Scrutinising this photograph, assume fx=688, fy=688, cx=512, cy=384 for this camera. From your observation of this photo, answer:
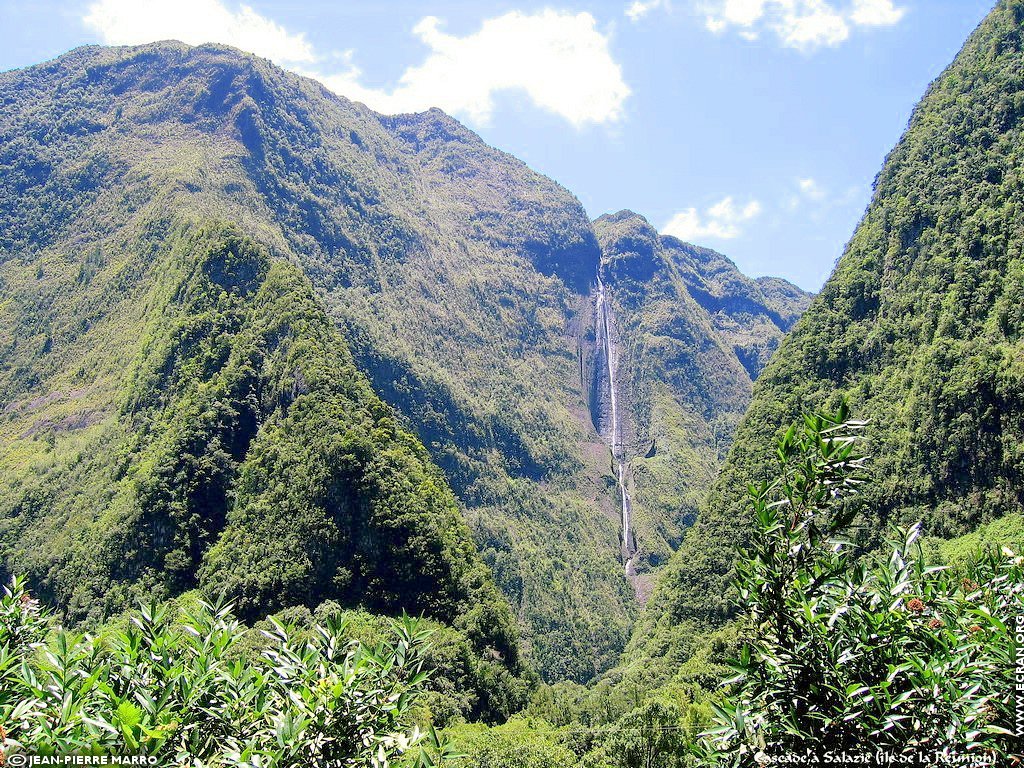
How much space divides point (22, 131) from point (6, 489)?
105 metres

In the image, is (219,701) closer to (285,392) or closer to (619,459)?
(285,392)

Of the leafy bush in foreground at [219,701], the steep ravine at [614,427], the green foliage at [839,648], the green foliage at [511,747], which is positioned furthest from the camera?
the steep ravine at [614,427]

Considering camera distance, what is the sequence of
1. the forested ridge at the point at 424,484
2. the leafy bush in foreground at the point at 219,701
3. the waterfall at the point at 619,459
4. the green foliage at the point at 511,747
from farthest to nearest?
the waterfall at the point at 619,459 → the green foliage at the point at 511,747 → the forested ridge at the point at 424,484 → the leafy bush in foreground at the point at 219,701

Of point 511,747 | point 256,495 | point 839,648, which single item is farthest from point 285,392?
point 839,648

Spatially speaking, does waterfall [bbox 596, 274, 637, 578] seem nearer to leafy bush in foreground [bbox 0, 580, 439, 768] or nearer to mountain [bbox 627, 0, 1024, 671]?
mountain [bbox 627, 0, 1024, 671]

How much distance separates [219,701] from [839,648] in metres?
8.71

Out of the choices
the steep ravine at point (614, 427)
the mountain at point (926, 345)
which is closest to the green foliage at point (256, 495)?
the mountain at point (926, 345)

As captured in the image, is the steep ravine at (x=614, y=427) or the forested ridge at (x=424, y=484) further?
the steep ravine at (x=614, y=427)

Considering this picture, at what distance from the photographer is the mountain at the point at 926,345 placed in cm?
5678

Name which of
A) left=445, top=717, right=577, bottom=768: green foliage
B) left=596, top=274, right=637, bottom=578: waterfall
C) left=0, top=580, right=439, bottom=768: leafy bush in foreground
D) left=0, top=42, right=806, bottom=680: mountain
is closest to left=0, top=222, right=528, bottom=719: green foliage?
left=0, top=42, right=806, bottom=680: mountain

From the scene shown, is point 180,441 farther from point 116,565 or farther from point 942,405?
point 942,405

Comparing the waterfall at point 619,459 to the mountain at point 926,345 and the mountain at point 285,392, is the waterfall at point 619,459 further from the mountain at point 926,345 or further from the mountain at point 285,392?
the mountain at point 926,345

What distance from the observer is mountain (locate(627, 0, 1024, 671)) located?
5678 cm

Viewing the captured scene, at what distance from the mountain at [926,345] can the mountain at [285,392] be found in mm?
31271
